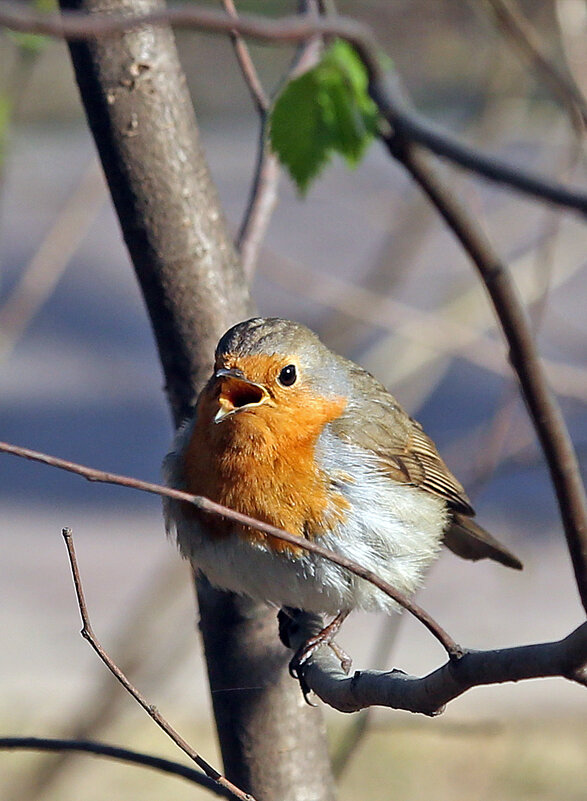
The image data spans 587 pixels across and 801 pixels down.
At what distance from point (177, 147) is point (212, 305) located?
353 millimetres

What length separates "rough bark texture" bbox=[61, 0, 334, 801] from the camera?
239cm

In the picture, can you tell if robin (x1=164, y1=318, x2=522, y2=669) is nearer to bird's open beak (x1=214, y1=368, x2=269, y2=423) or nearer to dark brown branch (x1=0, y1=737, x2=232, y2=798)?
bird's open beak (x1=214, y1=368, x2=269, y2=423)

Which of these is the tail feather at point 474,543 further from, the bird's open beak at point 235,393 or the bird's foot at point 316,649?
the bird's open beak at point 235,393

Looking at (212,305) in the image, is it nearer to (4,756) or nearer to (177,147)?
(177,147)

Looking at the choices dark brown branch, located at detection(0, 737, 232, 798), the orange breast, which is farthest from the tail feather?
dark brown branch, located at detection(0, 737, 232, 798)

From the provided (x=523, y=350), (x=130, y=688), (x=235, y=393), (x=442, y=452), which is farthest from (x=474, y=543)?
(x=442, y=452)

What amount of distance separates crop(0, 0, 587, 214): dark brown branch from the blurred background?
416 millimetres

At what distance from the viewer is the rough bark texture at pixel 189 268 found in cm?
239

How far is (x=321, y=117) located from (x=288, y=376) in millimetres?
670

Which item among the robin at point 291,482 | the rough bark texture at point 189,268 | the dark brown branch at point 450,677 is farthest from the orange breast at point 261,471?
the dark brown branch at point 450,677

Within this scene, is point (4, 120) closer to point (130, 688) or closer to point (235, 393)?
point (235, 393)

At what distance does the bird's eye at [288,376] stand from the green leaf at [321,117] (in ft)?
1.68

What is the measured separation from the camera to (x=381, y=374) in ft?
14.9

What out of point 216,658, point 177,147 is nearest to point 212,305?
point 177,147
